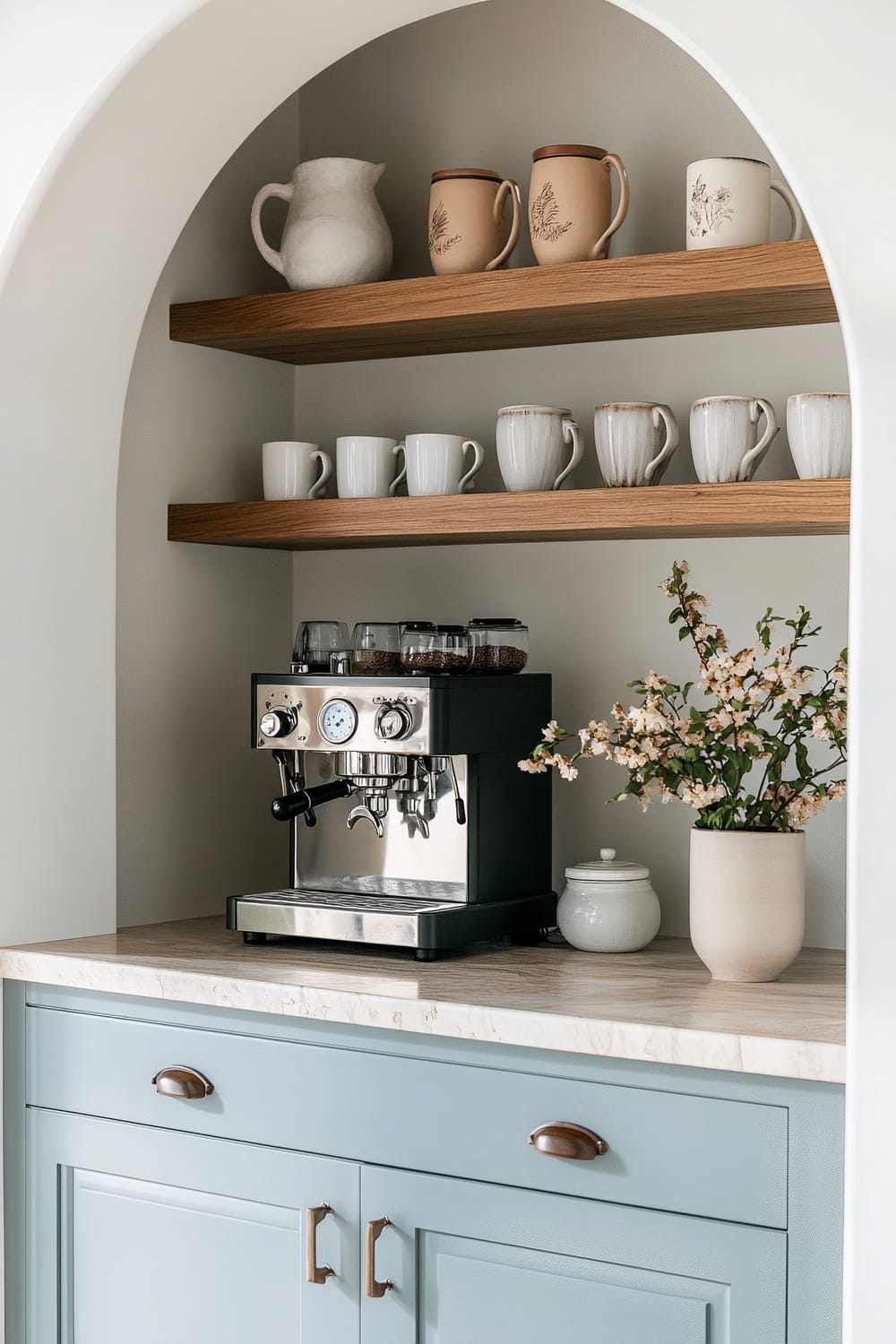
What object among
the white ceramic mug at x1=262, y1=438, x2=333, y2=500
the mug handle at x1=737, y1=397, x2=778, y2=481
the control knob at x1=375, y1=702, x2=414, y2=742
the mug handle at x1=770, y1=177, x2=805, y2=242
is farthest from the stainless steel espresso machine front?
the mug handle at x1=770, y1=177, x2=805, y2=242

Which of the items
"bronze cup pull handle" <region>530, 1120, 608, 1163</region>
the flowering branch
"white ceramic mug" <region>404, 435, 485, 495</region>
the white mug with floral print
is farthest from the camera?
"white ceramic mug" <region>404, 435, 485, 495</region>

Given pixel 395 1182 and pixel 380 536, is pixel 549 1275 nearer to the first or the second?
pixel 395 1182

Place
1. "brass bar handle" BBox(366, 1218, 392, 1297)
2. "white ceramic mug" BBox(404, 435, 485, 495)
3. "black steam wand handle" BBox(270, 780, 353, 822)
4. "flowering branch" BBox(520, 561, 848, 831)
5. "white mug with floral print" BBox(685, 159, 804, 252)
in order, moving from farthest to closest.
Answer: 1. "white ceramic mug" BBox(404, 435, 485, 495)
2. "black steam wand handle" BBox(270, 780, 353, 822)
3. "white mug with floral print" BBox(685, 159, 804, 252)
4. "flowering branch" BBox(520, 561, 848, 831)
5. "brass bar handle" BBox(366, 1218, 392, 1297)

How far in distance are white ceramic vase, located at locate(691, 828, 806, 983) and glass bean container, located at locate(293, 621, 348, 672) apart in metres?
0.69

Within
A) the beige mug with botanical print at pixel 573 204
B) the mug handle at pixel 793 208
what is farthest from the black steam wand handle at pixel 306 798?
the mug handle at pixel 793 208

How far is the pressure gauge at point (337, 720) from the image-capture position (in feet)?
7.16

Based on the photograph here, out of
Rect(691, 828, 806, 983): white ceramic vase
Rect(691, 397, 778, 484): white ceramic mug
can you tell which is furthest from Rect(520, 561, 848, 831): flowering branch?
Rect(691, 397, 778, 484): white ceramic mug

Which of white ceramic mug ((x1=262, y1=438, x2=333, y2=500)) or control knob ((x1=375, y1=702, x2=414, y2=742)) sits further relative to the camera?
white ceramic mug ((x1=262, y1=438, x2=333, y2=500))

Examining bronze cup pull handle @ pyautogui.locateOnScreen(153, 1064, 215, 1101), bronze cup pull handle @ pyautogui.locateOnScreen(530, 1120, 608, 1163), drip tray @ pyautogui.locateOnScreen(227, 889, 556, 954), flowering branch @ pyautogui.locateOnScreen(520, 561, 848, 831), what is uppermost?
flowering branch @ pyautogui.locateOnScreen(520, 561, 848, 831)

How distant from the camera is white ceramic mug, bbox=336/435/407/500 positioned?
236cm

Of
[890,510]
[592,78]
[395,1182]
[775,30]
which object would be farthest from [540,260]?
[395,1182]

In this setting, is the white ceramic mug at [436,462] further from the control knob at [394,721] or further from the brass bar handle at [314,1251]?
the brass bar handle at [314,1251]

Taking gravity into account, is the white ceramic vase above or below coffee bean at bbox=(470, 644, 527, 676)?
below

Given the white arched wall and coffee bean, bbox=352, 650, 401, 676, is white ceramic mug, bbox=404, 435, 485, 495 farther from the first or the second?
the white arched wall
